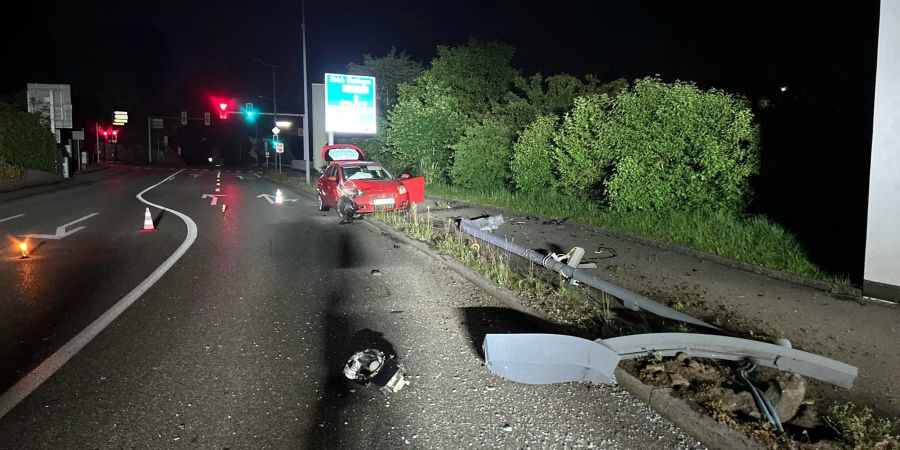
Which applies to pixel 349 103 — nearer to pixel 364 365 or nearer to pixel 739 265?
pixel 739 265

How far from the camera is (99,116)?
58500 millimetres

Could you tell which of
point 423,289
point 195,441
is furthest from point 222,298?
point 195,441

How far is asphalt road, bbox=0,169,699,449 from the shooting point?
11.9 feet

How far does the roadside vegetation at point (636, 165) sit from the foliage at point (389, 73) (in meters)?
11.9

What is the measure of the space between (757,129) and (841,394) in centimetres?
619

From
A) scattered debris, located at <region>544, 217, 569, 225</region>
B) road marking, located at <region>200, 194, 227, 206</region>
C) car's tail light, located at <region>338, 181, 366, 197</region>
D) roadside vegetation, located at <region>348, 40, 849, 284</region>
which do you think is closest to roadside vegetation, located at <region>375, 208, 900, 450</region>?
roadside vegetation, located at <region>348, 40, 849, 284</region>

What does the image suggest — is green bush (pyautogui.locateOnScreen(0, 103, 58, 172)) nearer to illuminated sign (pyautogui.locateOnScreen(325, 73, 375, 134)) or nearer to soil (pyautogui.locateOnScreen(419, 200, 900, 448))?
illuminated sign (pyautogui.locateOnScreen(325, 73, 375, 134))

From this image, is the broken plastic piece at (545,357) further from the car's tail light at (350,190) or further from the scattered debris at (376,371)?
the car's tail light at (350,190)

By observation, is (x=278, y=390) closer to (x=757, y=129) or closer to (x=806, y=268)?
(x=806, y=268)

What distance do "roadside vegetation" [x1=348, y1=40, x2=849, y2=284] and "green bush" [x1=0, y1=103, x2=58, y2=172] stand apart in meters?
22.3

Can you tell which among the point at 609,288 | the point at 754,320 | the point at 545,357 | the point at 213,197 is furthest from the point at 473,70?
the point at 545,357

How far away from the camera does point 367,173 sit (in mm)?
15664

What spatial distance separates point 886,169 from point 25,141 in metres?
35.8

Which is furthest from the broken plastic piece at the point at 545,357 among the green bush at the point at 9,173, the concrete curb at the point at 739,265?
the green bush at the point at 9,173
